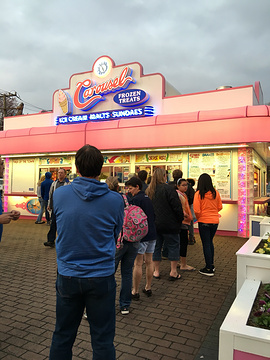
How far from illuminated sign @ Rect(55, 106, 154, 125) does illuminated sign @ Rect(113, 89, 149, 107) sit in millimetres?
327

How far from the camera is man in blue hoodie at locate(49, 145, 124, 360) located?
76.7 inches

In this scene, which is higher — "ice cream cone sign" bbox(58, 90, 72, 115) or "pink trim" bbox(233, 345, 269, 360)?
"ice cream cone sign" bbox(58, 90, 72, 115)

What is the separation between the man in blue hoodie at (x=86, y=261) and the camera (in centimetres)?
195

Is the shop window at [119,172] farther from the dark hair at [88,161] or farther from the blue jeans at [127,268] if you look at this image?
the dark hair at [88,161]

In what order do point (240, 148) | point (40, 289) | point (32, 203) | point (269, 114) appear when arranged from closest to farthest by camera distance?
point (40, 289), point (269, 114), point (240, 148), point (32, 203)

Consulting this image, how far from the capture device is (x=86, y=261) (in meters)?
1.96

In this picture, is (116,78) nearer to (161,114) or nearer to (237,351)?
(161,114)

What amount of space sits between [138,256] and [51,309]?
1.34 metres

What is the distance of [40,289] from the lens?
471 centimetres

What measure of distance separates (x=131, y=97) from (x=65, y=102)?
A: 3.31 m

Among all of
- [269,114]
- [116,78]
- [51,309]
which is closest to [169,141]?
[269,114]

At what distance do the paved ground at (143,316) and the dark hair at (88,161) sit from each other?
194cm

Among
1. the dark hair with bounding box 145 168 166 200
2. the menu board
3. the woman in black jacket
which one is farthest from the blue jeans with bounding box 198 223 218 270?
the menu board

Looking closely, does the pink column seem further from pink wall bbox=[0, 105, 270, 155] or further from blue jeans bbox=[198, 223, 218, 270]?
blue jeans bbox=[198, 223, 218, 270]
